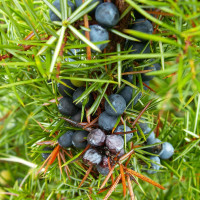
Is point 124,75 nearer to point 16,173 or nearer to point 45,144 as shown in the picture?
point 45,144

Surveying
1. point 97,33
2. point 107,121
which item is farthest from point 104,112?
point 97,33

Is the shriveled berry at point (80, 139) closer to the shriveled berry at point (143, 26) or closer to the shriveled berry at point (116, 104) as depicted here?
the shriveled berry at point (116, 104)

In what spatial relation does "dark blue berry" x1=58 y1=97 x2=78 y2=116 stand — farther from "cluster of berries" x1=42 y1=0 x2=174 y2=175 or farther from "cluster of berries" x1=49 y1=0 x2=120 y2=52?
"cluster of berries" x1=49 y1=0 x2=120 y2=52

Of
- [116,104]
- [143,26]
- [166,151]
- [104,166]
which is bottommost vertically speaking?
[166,151]

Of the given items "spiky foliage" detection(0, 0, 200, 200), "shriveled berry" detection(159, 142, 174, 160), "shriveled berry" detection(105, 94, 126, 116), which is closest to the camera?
"spiky foliage" detection(0, 0, 200, 200)

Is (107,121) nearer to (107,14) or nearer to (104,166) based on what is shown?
(104,166)

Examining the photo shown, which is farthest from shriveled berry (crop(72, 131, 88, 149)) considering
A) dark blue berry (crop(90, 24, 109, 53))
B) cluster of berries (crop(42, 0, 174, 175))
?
dark blue berry (crop(90, 24, 109, 53))
